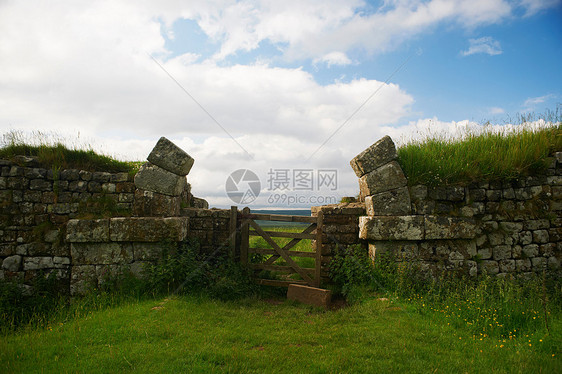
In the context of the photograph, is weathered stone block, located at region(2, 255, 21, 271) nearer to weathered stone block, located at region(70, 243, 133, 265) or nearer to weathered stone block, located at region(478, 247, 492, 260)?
weathered stone block, located at region(70, 243, 133, 265)

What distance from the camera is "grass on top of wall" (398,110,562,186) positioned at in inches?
247

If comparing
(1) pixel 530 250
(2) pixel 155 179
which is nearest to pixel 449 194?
(1) pixel 530 250

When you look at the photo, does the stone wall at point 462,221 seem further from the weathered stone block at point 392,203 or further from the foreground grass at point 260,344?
the foreground grass at point 260,344

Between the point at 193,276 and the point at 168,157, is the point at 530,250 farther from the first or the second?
the point at 168,157

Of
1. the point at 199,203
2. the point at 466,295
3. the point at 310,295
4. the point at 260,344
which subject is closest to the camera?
the point at 260,344

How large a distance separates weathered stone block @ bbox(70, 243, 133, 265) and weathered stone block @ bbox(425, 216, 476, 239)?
5.64 m

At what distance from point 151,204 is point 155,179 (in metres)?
0.49

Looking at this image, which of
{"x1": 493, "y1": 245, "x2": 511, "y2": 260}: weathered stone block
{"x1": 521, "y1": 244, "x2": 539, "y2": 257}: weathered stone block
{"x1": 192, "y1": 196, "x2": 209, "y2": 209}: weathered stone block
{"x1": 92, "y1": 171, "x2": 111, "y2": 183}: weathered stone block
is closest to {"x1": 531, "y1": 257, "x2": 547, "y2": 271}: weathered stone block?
{"x1": 521, "y1": 244, "x2": 539, "y2": 257}: weathered stone block

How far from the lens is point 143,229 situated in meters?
6.06

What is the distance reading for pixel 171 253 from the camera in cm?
616

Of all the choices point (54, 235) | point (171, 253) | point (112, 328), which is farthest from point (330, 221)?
point (54, 235)

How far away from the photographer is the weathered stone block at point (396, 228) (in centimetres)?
600

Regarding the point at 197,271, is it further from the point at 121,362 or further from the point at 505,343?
the point at 505,343

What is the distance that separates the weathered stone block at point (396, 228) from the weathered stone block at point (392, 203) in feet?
0.48
